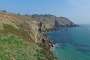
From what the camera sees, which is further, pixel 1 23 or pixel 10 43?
pixel 1 23

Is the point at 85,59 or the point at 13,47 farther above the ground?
the point at 13,47

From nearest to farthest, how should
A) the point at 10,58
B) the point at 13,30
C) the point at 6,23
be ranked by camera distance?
the point at 10,58
the point at 13,30
the point at 6,23

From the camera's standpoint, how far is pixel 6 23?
54.9m

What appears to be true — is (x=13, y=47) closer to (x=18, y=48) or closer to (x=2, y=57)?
(x=18, y=48)

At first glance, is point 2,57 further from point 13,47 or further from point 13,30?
point 13,30

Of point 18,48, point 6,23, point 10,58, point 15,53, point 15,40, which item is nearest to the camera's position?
point 10,58

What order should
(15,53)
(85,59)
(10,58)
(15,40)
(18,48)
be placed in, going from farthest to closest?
(85,59), (15,40), (18,48), (15,53), (10,58)

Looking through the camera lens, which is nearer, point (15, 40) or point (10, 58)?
point (10, 58)

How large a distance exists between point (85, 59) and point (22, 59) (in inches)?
1878

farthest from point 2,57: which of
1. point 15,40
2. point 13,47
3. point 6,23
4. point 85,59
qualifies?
point 85,59

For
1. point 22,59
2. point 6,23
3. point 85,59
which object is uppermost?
point 6,23

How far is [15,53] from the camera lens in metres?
36.2

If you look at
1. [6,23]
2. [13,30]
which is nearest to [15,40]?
[13,30]

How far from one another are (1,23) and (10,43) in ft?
41.0
